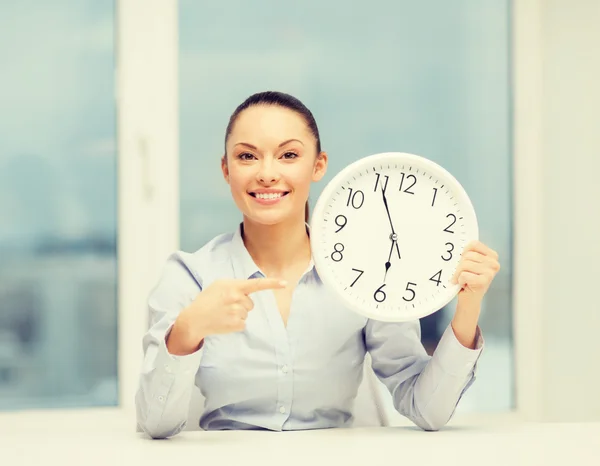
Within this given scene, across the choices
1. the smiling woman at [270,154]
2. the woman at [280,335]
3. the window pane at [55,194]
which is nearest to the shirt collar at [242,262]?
the woman at [280,335]

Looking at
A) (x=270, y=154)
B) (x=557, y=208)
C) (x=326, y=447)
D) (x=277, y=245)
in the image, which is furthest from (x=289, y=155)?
(x=557, y=208)

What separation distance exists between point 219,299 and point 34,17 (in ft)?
5.32

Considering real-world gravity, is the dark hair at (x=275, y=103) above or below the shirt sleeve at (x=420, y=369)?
above

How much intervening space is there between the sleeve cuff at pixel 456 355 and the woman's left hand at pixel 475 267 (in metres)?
0.11

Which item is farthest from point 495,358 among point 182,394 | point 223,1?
point 182,394

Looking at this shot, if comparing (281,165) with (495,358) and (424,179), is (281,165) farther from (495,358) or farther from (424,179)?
(495,358)

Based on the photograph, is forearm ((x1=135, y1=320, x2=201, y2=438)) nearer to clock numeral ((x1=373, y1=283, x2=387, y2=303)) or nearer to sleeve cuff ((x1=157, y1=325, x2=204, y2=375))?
sleeve cuff ((x1=157, y1=325, x2=204, y2=375))

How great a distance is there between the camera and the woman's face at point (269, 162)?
132 cm

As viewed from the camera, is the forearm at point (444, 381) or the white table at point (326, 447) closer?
the white table at point (326, 447)

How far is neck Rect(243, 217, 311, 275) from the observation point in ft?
4.74

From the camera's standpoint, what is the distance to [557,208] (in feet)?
8.42

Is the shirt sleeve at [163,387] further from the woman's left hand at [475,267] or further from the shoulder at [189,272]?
the woman's left hand at [475,267]

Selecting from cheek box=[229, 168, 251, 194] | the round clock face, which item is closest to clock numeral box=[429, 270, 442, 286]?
the round clock face

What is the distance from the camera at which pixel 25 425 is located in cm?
235
